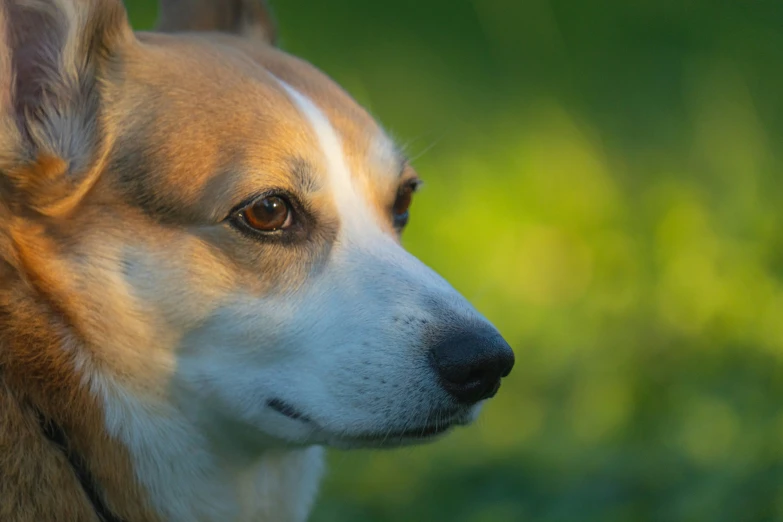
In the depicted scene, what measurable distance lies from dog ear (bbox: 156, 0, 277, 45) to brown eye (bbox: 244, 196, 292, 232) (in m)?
1.26

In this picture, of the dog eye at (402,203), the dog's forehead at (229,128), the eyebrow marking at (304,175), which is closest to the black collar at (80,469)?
the dog's forehead at (229,128)

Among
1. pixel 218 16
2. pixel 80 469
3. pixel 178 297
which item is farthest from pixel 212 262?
pixel 218 16

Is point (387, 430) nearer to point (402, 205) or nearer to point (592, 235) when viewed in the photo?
point (402, 205)

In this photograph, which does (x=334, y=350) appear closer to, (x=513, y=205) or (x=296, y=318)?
(x=296, y=318)

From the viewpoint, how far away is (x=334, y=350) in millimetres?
2691

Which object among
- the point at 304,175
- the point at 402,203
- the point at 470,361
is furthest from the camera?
the point at 402,203

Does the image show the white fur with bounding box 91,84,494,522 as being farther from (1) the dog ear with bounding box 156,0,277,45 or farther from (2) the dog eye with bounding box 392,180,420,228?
(1) the dog ear with bounding box 156,0,277,45

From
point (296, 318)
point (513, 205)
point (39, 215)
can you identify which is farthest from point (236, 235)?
point (513, 205)

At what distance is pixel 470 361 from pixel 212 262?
2.44 ft

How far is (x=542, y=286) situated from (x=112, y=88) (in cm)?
349

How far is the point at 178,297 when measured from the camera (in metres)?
2.71

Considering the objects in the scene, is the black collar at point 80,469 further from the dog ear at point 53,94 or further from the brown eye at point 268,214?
the brown eye at point 268,214

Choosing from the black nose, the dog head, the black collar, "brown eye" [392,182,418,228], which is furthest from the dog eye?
the black collar

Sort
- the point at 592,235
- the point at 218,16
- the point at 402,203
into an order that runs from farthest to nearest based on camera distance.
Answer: the point at 592,235, the point at 218,16, the point at 402,203
